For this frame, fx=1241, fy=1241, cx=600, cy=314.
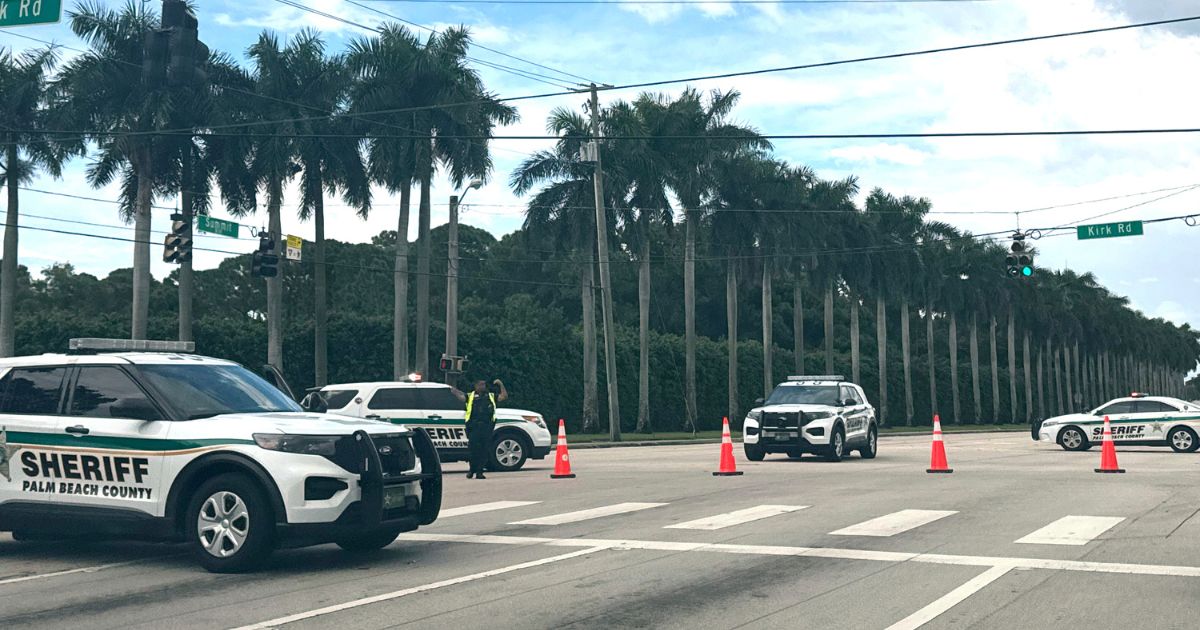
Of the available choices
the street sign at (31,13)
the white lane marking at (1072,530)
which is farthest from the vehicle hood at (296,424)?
the street sign at (31,13)

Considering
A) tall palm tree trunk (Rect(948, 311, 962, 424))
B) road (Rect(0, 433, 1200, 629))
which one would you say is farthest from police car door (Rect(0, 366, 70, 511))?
tall palm tree trunk (Rect(948, 311, 962, 424))

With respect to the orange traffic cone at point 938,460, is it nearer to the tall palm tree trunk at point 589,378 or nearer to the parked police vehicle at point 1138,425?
the parked police vehicle at point 1138,425

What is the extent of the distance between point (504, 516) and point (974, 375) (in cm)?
9180

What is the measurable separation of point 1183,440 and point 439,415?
19276mm

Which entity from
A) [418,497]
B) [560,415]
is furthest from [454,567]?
[560,415]

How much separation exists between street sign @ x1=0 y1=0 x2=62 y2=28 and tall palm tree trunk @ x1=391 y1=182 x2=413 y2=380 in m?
31.4

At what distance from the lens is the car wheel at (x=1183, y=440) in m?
30.8

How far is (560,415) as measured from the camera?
53.5 metres

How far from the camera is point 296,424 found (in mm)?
9891

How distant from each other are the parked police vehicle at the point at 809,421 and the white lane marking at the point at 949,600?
51.1 ft

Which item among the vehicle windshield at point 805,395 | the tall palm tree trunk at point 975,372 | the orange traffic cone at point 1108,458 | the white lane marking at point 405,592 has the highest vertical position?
the tall palm tree trunk at point 975,372

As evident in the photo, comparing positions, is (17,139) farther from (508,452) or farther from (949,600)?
(949,600)

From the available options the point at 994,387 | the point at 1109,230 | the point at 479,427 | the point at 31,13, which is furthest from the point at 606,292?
the point at 994,387

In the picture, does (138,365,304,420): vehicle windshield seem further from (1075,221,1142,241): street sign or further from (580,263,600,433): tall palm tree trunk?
(580,263,600,433): tall palm tree trunk
